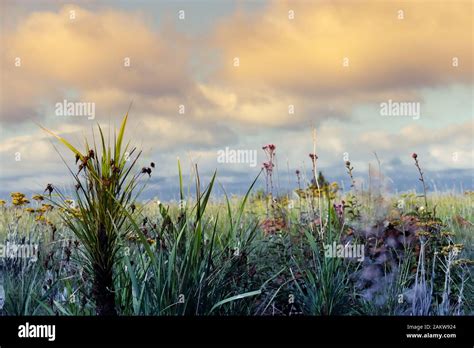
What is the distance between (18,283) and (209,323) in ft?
6.90

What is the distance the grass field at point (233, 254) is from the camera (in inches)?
206

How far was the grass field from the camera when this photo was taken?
5234 millimetres

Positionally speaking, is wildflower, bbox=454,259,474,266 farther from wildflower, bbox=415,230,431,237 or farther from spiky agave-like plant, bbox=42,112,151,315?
spiky agave-like plant, bbox=42,112,151,315

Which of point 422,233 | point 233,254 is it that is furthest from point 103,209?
point 422,233

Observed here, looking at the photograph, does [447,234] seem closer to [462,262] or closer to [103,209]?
[462,262]

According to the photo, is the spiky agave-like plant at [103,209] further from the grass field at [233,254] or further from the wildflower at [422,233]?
the wildflower at [422,233]

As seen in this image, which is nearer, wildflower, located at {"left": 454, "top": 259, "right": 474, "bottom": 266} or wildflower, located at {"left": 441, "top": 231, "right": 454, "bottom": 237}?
wildflower, located at {"left": 454, "top": 259, "right": 474, "bottom": 266}

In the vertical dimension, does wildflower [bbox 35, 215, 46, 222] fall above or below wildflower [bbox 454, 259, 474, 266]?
above

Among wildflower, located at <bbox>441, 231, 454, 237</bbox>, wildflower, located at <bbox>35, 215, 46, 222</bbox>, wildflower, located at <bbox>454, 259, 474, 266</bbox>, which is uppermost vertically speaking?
wildflower, located at <bbox>35, 215, 46, 222</bbox>

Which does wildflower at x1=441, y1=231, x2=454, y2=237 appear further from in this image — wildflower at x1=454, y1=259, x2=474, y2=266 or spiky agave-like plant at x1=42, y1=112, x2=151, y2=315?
spiky agave-like plant at x1=42, y1=112, x2=151, y2=315

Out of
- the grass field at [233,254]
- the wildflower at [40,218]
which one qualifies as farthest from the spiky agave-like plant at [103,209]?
the wildflower at [40,218]

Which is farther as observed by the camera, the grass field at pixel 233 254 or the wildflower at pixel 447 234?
the wildflower at pixel 447 234

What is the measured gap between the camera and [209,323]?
17.6 feet

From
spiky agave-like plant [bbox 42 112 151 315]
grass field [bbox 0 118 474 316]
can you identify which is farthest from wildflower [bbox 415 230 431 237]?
spiky agave-like plant [bbox 42 112 151 315]
